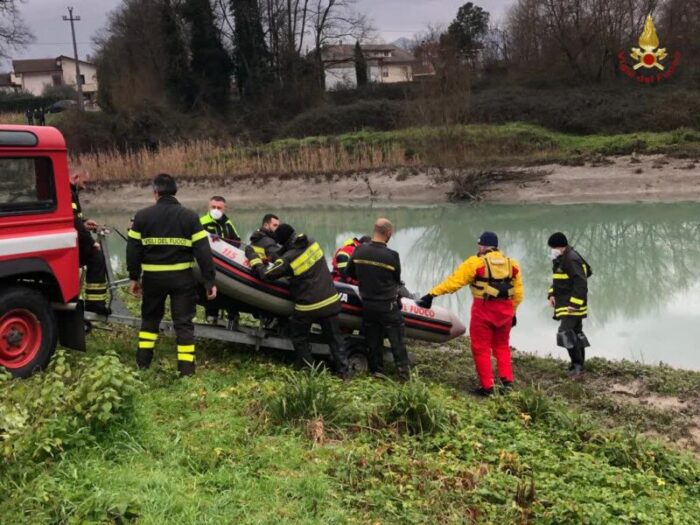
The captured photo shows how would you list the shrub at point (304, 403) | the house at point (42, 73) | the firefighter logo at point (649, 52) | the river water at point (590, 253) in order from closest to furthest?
1. the shrub at point (304, 403)
2. the river water at point (590, 253)
3. the firefighter logo at point (649, 52)
4. the house at point (42, 73)

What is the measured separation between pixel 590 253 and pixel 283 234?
10.4 metres

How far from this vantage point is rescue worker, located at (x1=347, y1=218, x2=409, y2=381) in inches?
259

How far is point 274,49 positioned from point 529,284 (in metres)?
42.3

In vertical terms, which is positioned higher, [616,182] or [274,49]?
[274,49]

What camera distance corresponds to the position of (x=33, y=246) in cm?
524

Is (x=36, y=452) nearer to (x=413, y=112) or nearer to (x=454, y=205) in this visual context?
(x=454, y=205)

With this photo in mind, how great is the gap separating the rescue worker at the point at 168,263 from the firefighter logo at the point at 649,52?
127 feet

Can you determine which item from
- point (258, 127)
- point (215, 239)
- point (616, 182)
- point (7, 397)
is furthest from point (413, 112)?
point (7, 397)

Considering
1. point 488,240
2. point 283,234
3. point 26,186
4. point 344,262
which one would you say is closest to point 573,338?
point 488,240

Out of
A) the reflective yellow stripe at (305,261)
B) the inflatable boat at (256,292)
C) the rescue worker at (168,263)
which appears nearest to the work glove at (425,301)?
the inflatable boat at (256,292)

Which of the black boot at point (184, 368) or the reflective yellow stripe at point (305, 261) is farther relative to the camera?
the reflective yellow stripe at point (305, 261)

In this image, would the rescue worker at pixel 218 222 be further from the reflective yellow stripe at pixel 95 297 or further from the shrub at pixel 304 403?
the shrub at pixel 304 403

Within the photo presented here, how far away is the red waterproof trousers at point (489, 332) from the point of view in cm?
660

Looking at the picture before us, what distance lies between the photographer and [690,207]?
67.9 ft
